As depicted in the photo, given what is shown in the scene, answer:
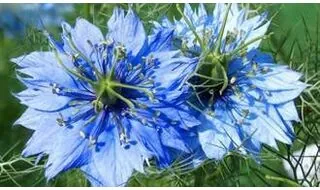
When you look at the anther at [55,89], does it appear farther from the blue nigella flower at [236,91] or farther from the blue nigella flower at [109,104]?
the blue nigella flower at [236,91]

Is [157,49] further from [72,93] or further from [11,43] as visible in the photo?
[11,43]

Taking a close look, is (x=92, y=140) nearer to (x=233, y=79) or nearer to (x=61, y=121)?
(x=61, y=121)

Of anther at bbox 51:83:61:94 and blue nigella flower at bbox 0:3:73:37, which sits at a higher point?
blue nigella flower at bbox 0:3:73:37

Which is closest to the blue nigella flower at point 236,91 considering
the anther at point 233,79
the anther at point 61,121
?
the anther at point 233,79

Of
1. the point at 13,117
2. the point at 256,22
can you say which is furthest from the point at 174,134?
the point at 13,117

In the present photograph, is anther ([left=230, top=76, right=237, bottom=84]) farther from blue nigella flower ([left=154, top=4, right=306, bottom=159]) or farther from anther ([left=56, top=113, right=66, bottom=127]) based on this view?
anther ([left=56, top=113, right=66, bottom=127])

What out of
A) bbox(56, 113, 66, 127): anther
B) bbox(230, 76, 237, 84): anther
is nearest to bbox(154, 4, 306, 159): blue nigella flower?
bbox(230, 76, 237, 84): anther
